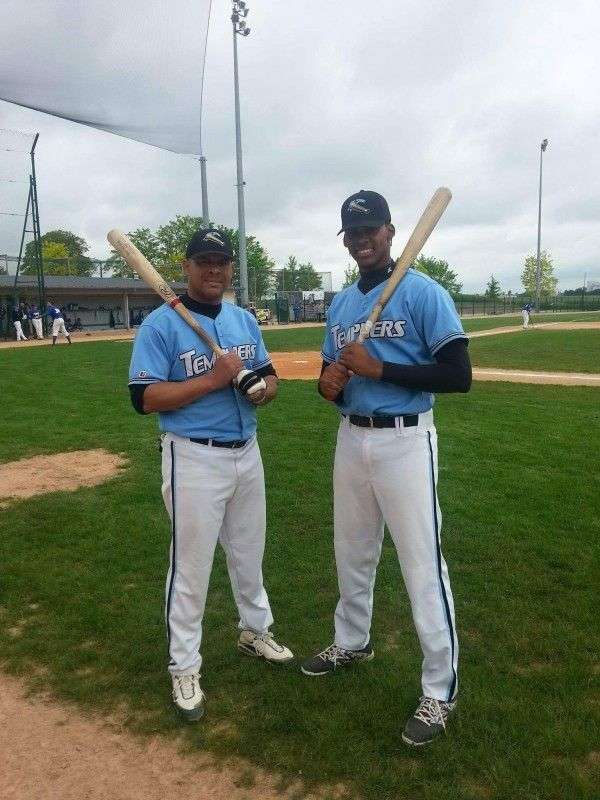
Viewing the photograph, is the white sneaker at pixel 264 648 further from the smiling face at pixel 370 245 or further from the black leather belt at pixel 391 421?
the smiling face at pixel 370 245

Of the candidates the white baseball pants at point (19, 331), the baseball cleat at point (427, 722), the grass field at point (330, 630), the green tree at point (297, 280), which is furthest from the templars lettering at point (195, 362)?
the green tree at point (297, 280)

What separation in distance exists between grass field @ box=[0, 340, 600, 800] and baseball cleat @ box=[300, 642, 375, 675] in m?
0.06

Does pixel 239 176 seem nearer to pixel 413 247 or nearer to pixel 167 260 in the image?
pixel 413 247

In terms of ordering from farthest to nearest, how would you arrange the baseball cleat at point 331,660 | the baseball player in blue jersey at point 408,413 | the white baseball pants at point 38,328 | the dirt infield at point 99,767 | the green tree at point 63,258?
1. the green tree at point 63,258
2. the white baseball pants at point 38,328
3. the baseball cleat at point 331,660
4. the baseball player in blue jersey at point 408,413
5. the dirt infield at point 99,767

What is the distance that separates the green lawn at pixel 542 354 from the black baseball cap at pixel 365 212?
39.5 ft

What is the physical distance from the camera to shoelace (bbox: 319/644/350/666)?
2.89m

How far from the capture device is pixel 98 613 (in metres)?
3.39

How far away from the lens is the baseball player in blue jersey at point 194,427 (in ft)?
8.38

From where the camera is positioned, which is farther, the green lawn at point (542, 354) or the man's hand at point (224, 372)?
the green lawn at point (542, 354)

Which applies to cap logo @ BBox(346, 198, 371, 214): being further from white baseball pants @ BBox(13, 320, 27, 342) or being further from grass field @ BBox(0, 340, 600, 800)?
white baseball pants @ BBox(13, 320, 27, 342)

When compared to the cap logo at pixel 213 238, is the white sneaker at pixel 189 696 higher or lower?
lower

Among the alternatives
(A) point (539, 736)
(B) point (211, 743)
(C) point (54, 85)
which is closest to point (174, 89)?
(C) point (54, 85)

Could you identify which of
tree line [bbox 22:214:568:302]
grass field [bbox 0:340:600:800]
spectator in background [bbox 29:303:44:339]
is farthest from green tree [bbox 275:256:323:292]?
grass field [bbox 0:340:600:800]

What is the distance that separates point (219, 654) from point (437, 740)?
1.12 metres
